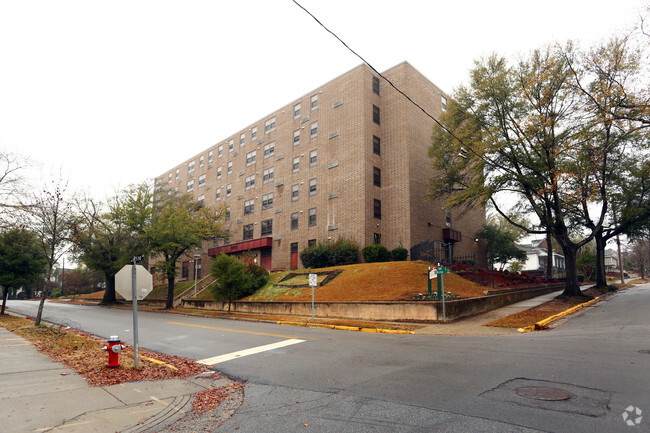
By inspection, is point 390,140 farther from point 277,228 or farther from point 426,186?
point 277,228

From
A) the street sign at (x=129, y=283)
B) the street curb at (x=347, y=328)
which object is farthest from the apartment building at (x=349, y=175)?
the street sign at (x=129, y=283)

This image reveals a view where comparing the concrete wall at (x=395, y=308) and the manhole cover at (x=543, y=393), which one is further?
the concrete wall at (x=395, y=308)

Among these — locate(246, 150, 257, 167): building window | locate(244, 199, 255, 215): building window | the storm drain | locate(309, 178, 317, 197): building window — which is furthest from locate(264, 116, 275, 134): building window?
the storm drain

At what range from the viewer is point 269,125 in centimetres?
4409

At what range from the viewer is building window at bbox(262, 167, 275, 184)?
138 feet

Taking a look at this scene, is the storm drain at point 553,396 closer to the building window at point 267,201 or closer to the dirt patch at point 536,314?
the dirt patch at point 536,314

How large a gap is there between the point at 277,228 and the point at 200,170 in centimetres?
2128

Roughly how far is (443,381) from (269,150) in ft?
127

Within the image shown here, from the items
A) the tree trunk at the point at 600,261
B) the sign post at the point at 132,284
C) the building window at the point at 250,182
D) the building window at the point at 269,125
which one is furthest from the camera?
the building window at the point at 250,182

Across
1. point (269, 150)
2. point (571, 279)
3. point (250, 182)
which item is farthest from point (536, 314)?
point (250, 182)

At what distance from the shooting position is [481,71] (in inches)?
999

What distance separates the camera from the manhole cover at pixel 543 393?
18.3 ft

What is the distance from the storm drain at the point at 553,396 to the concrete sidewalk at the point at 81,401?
502 cm

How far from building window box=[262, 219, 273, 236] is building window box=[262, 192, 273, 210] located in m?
1.62
